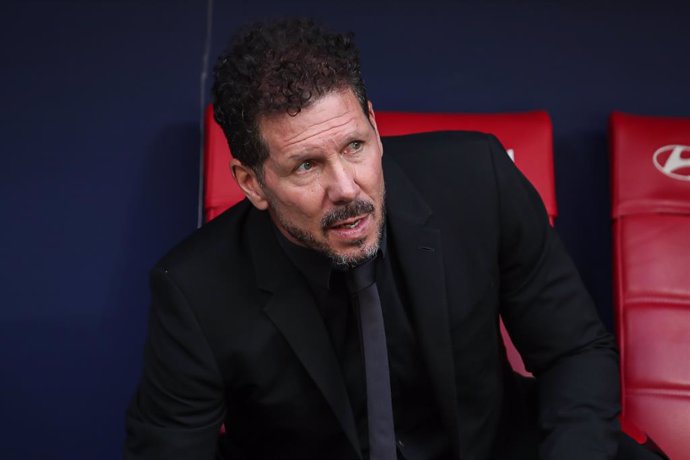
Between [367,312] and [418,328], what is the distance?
0.09 meters

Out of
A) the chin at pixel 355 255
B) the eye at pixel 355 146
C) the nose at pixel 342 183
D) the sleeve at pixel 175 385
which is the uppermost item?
the eye at pixel 355 146

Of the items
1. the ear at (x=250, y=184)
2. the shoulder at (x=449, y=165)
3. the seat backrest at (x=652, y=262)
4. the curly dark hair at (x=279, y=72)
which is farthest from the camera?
the seat backrest at (x=652, y=262)

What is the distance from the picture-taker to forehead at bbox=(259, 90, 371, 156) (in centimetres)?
118

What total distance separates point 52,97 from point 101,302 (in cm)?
48

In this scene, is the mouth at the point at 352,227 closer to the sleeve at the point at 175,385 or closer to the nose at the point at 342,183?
the nose at the point at 342,183

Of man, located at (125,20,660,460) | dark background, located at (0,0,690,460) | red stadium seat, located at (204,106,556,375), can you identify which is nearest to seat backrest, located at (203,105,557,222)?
red stadium seat, located at (204,106,556,375)

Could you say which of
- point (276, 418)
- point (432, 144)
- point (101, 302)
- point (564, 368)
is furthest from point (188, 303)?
point (101, 302)

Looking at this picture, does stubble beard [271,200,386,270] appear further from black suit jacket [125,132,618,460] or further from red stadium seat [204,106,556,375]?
red stadium seat [204,106,556,375]

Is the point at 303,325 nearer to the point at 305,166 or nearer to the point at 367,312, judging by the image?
the point at 367,312

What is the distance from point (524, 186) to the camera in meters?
1.42

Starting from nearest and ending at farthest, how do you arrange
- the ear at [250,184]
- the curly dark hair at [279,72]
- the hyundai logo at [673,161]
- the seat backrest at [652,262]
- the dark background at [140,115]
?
the curly dark hair at [279,72], the ear at [250,184], the seat backrest at [652,262], the hyundai logo at [673,161], the dark background at [140,115]

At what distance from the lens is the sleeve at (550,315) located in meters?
1.36

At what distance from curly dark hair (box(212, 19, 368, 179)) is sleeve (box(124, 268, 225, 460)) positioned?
0.90ft

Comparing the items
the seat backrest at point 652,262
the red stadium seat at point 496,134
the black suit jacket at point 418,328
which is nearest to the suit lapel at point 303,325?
the black suit jacket at point 418,328
